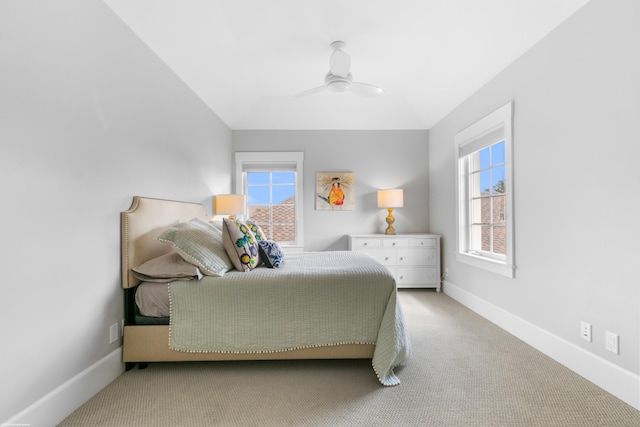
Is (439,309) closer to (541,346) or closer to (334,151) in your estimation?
(541,346)

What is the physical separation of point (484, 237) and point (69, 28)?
379 centimetres

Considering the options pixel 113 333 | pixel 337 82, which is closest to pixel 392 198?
pixel 337 82

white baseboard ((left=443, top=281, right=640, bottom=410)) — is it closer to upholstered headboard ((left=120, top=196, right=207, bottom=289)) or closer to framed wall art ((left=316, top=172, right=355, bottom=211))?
framed wall art ((left=316, top=172, right=355, bottom=211))

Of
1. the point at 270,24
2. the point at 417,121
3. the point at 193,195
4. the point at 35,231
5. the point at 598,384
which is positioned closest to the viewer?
the point at 35,231

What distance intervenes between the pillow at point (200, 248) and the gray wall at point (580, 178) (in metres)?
2.34

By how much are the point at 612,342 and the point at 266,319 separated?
80.2 inches

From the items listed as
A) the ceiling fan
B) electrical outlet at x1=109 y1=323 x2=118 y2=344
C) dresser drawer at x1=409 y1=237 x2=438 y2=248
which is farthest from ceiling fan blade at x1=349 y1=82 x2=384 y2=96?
electrical outlet at x1=109 y1=323 x2=118 y2=344

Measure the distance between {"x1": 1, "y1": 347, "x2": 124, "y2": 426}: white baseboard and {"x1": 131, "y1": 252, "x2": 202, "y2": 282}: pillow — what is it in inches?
19.7

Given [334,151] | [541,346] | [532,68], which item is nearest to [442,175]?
[334,151]

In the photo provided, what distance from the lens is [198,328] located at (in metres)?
2.10

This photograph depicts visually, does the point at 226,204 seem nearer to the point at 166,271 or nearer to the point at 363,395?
the point at 166,271

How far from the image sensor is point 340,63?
292 cm

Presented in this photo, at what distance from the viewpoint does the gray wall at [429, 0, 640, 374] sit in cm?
178

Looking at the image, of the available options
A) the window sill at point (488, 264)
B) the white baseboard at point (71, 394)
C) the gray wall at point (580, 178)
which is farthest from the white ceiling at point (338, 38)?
the white baseboard at point (71, 394)
